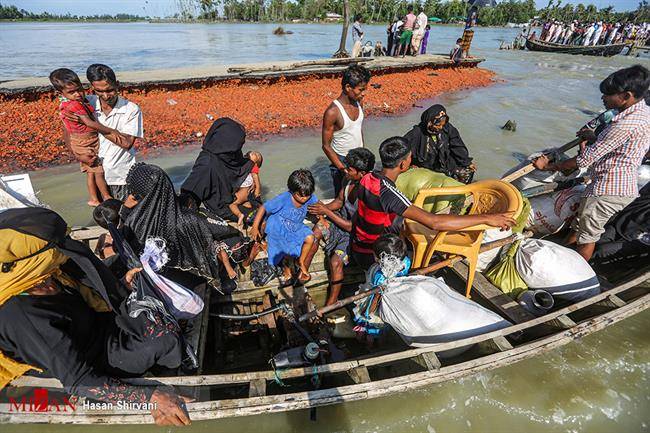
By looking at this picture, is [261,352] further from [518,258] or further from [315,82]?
[315,82]

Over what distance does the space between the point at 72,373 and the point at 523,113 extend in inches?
548

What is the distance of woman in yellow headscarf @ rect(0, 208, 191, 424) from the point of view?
1.58m

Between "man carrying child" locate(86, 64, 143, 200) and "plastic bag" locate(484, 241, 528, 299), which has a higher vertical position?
"man carrying child" locate(86, 64, 143, 200)

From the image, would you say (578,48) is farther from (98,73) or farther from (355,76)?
(98,73)

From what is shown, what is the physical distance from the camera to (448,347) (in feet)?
7.67

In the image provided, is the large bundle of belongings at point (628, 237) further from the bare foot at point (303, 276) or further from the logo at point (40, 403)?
the logo at point (40, 403)

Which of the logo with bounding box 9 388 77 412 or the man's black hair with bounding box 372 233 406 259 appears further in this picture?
the man's black hair with bounding box 372 233 406 259

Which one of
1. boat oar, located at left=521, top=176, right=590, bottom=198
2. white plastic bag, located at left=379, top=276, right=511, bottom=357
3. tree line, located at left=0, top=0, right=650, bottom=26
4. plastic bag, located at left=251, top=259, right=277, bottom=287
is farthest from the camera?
tree line, located at left=0, top=0, right=650, bottom=26

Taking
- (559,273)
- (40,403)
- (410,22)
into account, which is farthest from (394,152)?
(410,22)

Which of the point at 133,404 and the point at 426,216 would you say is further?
the point at 426,216

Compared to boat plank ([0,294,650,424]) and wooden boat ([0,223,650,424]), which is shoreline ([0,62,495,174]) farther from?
boat plank ([0,294,650,424])

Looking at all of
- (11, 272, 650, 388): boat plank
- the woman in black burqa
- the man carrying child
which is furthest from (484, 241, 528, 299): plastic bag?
the man carrying child

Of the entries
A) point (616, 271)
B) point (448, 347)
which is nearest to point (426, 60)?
point (616, 271)

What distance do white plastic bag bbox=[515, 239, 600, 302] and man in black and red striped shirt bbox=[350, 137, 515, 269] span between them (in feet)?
2.52
